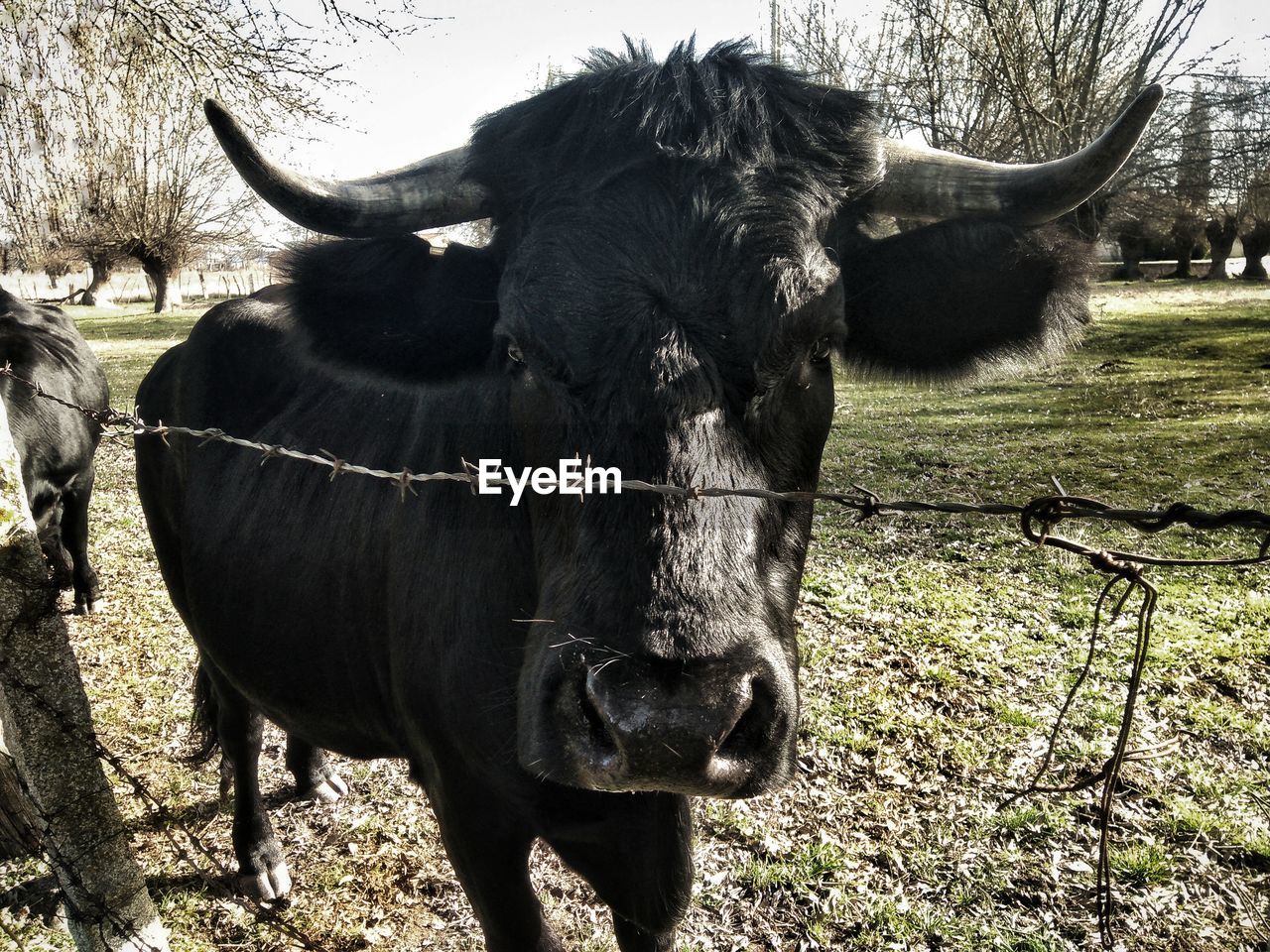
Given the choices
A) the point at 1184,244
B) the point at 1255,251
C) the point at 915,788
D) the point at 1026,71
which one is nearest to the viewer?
the point at 915,788

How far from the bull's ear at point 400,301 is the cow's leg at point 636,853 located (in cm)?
140

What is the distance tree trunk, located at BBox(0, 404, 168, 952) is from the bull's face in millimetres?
1244

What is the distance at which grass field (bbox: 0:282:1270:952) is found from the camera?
3.18m

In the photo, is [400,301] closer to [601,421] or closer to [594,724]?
[601,421]

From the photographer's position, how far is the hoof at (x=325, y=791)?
404cm

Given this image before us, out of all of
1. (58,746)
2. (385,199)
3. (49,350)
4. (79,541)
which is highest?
(385,199)

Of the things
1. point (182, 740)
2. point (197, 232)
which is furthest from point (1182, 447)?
point (197, 232)

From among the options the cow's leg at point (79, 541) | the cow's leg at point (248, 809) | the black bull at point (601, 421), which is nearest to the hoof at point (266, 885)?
the cow's leg at point (248, 809)

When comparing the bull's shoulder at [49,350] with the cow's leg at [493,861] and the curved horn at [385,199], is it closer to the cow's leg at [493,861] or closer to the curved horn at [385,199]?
the curved horn at [385,199]

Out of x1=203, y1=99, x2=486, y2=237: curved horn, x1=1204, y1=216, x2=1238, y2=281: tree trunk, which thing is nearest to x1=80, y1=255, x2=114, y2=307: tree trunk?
x1=203, y1=99, x2=486, y2=237: curved horn

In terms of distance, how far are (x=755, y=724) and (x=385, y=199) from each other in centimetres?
178

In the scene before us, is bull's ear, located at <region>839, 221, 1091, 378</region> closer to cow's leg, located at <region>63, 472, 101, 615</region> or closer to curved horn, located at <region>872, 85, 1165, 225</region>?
curved horn, located at <region>872, 85, 1165, 225</region>

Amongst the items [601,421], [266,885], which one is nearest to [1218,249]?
[601,421]

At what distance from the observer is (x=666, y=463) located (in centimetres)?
167
